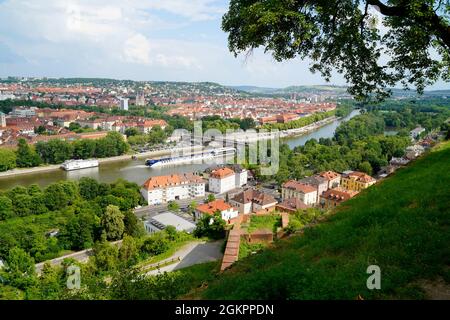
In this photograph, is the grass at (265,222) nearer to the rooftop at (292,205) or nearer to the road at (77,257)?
the rooftop at (292,205)

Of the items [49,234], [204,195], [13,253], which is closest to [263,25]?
[13,253]

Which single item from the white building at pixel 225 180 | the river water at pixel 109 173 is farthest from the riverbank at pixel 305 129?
the white building at pixel 225 180

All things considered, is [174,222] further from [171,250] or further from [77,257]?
[171,250]

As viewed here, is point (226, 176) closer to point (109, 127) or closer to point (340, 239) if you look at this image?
point (340, 239)

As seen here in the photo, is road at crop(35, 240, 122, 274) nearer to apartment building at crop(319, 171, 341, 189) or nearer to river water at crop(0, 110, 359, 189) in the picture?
river water at crop(0, 110, 359, 189)

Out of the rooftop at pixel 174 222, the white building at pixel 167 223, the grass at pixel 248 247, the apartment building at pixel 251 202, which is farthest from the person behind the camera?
the apartment building at pixel 251 202

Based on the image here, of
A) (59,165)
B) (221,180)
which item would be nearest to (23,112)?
(59,165)

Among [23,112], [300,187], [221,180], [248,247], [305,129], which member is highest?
[23,112]
